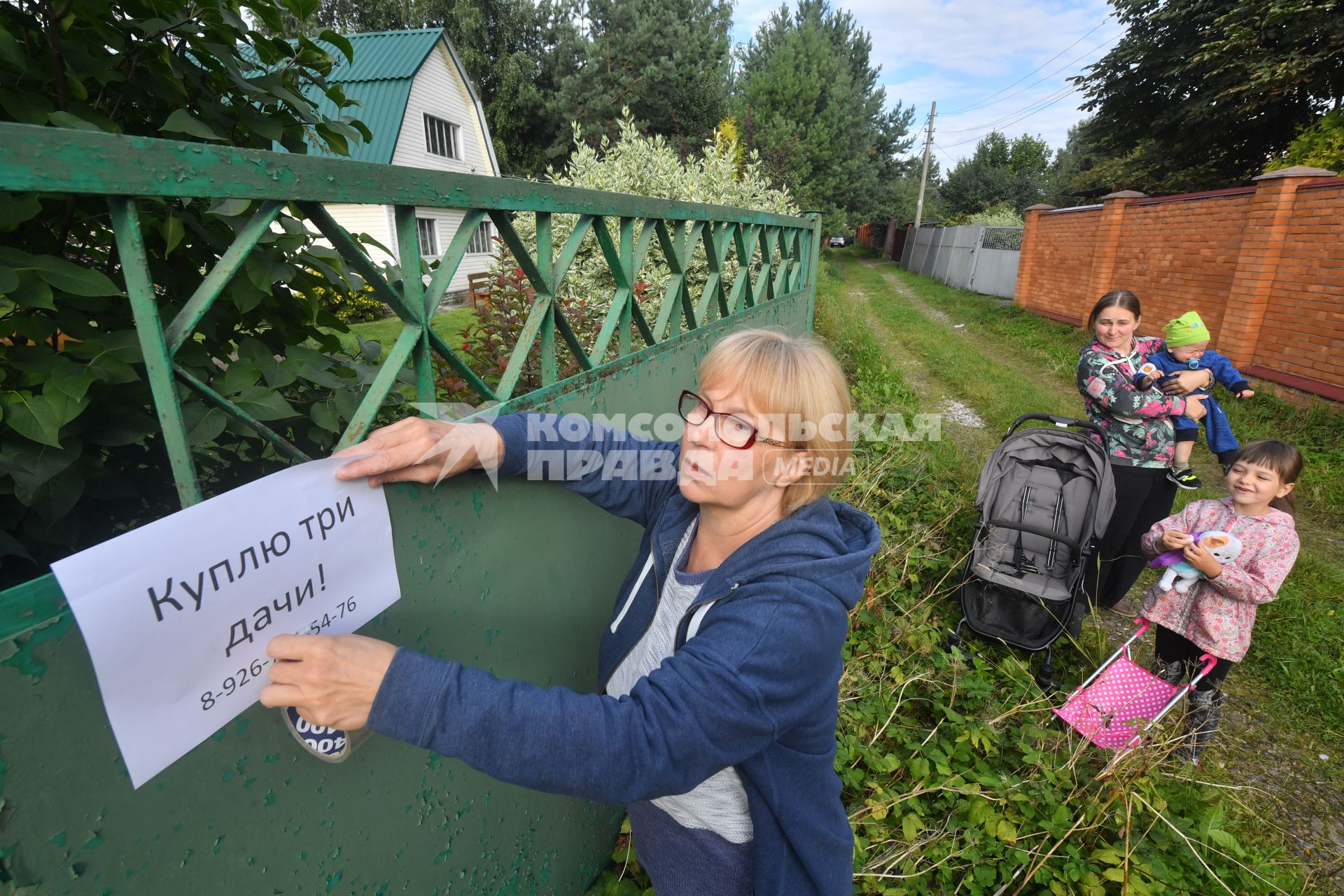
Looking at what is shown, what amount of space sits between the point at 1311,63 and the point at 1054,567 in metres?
16.9

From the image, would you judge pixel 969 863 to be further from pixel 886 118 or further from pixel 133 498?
pixel 886 118

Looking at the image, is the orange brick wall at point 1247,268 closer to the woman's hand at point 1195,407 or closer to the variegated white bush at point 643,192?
the woman's hand at point 1195,407

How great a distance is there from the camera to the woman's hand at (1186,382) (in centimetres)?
340

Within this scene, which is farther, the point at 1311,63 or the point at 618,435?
the point at 1311,63

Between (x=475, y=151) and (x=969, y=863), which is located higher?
(x=475, y=151)

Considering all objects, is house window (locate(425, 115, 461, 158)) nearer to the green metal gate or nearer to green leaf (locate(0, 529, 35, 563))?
the green metal gate

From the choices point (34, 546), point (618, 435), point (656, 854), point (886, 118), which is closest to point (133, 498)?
point (34, 546)

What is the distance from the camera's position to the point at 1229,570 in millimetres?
2674

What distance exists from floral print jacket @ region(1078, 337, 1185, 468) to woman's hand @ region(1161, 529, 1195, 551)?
803mm

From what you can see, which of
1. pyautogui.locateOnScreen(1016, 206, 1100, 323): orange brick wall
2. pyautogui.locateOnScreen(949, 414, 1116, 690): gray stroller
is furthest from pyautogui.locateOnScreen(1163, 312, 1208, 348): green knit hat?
pyautogui.locateOnScreen(1016, 206, 1100, 323): orange brick wall

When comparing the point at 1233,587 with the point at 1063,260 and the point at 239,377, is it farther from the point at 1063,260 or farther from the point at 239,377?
the point at 1063,260

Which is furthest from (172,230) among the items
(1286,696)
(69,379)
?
(1286,696)

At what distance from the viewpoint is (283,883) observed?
0.99 meters

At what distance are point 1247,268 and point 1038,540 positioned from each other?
6800mm
